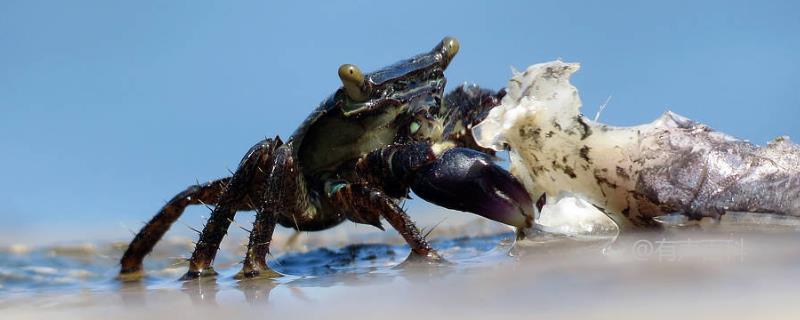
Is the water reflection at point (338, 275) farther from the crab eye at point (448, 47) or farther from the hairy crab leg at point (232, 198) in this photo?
the crab eye at point (448, 47)

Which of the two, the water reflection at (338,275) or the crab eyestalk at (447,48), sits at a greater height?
the crab eyestalk at (447,48)

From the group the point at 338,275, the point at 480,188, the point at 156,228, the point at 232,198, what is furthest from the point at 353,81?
the point at 156,228

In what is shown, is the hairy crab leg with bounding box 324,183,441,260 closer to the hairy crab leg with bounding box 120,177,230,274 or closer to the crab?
the crab

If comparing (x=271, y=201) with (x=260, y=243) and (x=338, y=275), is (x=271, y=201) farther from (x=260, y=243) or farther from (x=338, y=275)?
(x=338, y=275)

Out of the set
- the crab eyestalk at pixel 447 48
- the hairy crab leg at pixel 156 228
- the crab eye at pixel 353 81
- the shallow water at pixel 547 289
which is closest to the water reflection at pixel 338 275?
the shallow water at pixel 547 289

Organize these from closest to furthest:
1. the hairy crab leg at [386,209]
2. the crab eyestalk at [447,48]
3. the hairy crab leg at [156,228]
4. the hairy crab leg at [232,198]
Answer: the hairy crab leg at [386,209], the hairy crab leg at [232,198], the crab eyestalk at [447,48], the hairy crab leg at [156,228]

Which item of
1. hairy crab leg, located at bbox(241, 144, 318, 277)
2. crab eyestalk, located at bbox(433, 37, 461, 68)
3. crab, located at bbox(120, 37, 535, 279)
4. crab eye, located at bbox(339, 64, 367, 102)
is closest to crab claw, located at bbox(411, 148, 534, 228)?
crab, located at bbox(120, 37, 535, 279)
